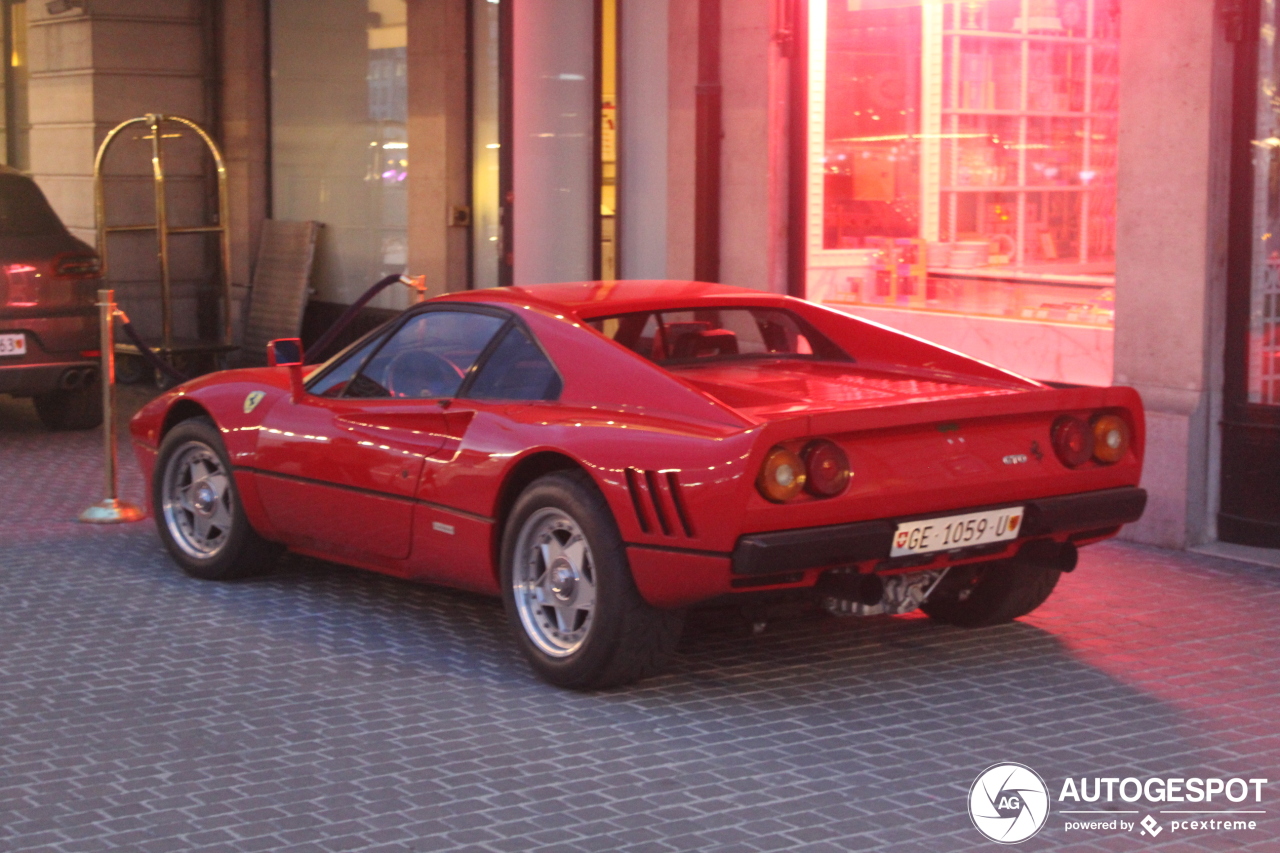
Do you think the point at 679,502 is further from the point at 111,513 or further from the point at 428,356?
the point at 111,513

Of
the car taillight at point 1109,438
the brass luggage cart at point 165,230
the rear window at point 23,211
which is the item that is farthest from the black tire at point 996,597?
the brass luggage cart at point 165,230

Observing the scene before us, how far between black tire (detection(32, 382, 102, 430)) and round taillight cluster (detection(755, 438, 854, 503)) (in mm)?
8431

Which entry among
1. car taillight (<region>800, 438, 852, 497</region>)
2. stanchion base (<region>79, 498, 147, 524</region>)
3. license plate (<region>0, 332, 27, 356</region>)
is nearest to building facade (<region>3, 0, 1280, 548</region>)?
license plate (<region>0, 332, 27, 356</region>)

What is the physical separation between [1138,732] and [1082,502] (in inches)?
35.1

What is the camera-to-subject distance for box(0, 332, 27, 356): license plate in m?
11.6

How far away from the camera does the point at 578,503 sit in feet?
18.7

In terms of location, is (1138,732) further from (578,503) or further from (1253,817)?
(578,503)

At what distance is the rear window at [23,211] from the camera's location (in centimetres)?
1193

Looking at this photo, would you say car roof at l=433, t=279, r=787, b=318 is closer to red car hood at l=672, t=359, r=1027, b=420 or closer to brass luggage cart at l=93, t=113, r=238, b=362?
red car hood at l=672, t=359, r=1027, b=420

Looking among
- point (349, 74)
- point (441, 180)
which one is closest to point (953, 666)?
point (441, 180)

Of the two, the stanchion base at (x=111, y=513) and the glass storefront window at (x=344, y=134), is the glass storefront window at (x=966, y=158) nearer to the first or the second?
the stanchion base at (x=111, y=513)

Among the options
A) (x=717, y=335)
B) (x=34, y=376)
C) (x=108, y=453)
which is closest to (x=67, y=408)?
(x=34, y=376)

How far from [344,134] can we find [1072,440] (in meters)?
11.4

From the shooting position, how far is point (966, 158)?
34.3ft
